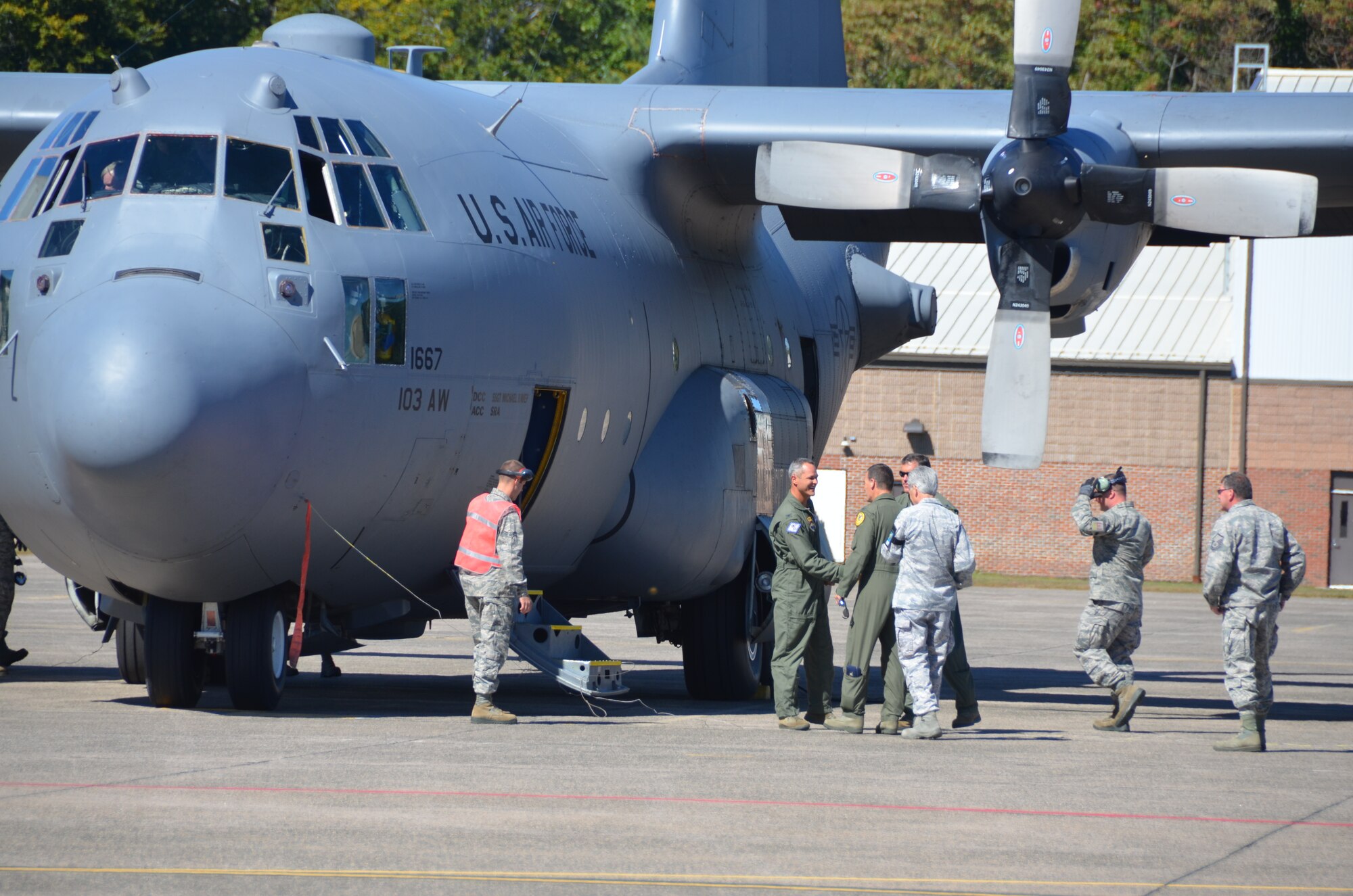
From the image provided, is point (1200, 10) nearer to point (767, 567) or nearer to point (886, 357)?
point (886, 357)

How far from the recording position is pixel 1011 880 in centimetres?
666

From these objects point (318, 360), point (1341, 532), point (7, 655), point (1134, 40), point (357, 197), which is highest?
point (1134, 40)

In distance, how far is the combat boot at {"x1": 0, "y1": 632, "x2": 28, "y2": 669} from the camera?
1425cm

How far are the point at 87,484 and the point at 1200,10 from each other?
1922 inches

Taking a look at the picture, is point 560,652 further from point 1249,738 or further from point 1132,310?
point 1132,310

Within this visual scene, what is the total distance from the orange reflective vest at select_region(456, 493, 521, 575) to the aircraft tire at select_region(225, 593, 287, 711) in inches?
47.3

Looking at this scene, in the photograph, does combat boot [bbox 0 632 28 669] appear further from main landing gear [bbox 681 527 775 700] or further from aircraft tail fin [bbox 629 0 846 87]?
aircraft tail fin [bbox 629 0 846 87]

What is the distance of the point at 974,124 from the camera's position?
1385cm

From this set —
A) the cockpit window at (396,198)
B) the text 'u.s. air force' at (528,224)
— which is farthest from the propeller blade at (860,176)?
the cockpit window at (396,198)

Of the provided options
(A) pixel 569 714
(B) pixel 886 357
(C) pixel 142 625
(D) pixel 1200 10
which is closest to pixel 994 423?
(A) pixel 569 714

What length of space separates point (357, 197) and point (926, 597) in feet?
14.3

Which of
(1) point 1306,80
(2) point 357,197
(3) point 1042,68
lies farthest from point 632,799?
(1) point 1306,80

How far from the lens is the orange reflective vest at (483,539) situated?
11.1m

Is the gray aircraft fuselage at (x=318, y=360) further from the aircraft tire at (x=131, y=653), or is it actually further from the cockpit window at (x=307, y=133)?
the aircraft tire at (x=131, y=653)
